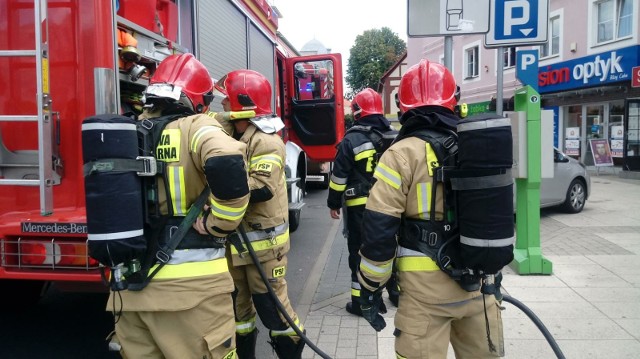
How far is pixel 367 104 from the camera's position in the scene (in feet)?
15.9

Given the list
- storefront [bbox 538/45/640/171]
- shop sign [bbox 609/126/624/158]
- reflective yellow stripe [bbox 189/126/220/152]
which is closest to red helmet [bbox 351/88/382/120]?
reflective yellow stripe [bbox 189/126/220/152]

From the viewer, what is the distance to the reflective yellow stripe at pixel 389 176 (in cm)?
246

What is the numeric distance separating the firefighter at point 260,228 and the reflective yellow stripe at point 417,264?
1146 mm

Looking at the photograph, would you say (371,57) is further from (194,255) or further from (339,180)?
(194,255)

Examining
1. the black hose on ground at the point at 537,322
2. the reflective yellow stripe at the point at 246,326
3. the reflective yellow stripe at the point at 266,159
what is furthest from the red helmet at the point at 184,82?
the black hose on ground at the point at 537,322

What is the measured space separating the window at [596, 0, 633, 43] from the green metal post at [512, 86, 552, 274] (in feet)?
43.2

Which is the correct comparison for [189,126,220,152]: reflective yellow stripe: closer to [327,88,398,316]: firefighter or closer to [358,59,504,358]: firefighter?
[358,59,504,358]: firefighter

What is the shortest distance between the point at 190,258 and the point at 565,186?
350 inches

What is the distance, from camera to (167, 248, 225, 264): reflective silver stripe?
8.00 ft

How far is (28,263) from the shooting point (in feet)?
10.7

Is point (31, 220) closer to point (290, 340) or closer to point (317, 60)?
point (290, 340)

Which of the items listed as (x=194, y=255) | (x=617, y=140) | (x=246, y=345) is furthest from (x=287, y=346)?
(x=617, y=140)

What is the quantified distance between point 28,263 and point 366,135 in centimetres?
277

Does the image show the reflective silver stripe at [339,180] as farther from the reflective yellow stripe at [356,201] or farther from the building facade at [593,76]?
the building facade at [593,76]
